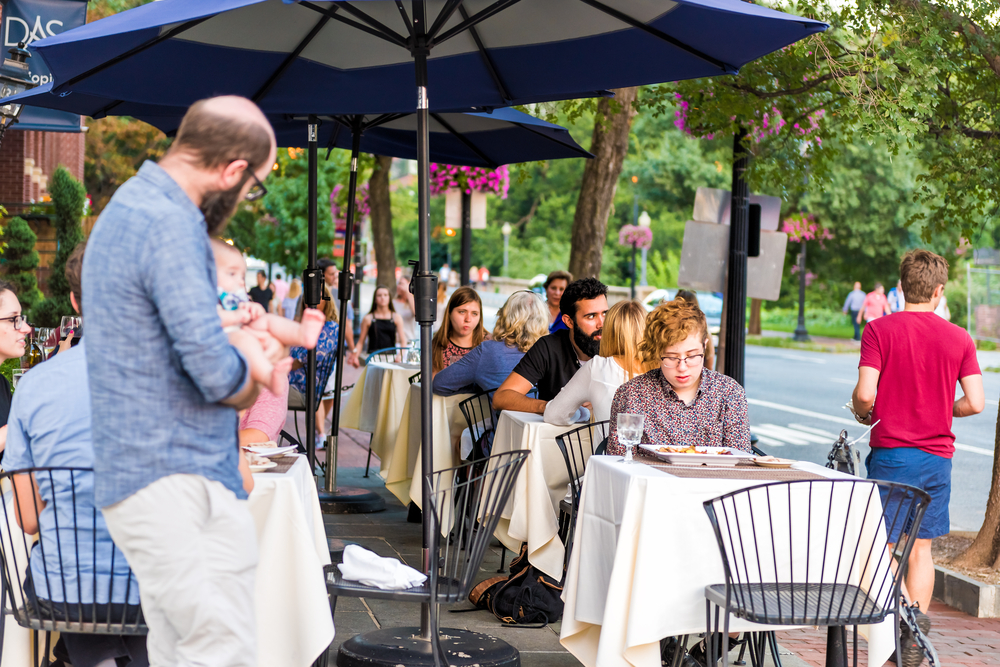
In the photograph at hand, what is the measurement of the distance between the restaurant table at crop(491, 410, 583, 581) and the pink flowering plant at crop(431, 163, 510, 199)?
33.0ft

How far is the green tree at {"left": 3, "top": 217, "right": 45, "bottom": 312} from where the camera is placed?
1404cm

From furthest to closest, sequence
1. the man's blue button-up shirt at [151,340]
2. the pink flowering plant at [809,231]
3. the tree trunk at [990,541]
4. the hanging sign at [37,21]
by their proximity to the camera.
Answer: the pink flowering plant at [809,231] < the hanging sign at [37,21] < the tree trunk at [990,541] < the man's blue button-up shirt at [151,340]

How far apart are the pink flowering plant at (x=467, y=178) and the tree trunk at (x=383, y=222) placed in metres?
3.96

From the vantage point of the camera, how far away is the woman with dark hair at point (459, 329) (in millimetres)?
7402

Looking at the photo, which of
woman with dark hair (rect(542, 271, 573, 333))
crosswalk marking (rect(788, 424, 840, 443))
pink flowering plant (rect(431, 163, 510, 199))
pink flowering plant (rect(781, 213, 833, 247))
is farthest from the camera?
pink flowering plant (rect(781, 213, 833, 247))

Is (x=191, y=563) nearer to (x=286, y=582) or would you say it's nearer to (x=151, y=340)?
(x=151, y=340)

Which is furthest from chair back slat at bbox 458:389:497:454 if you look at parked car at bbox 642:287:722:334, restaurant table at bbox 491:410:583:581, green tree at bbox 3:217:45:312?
parked car at bbox 642:287:722:334

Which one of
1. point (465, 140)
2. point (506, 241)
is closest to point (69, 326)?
point (465, 140)

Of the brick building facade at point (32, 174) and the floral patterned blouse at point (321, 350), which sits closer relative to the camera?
the floral patterned blouse at point (321, 350)

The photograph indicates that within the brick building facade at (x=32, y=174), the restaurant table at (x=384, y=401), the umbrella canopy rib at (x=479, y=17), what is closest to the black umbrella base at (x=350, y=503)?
the restaurant table at (x=384, y=401)

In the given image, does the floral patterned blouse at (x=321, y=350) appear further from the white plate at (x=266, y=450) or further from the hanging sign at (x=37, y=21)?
the white plate at (x=266, y=450)

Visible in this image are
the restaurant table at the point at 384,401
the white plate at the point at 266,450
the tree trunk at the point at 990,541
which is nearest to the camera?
the white plate at the point at 266,450

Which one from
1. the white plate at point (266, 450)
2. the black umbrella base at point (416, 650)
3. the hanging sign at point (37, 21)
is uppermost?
the hanging sign at point (37, 21)

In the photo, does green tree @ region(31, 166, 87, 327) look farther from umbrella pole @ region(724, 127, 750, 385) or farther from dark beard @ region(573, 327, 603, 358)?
dark beard @ region(573, 327, 603, 358)
